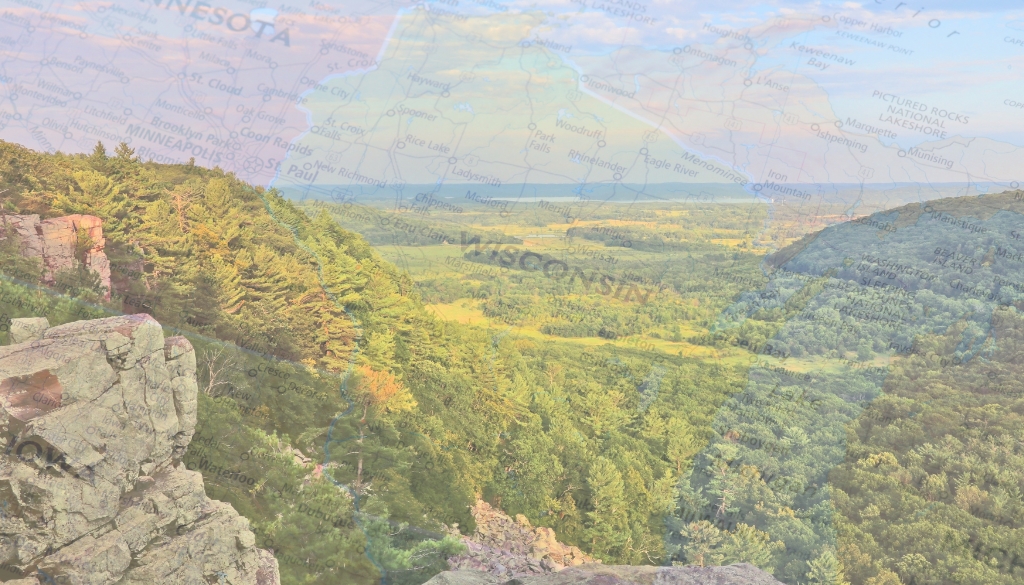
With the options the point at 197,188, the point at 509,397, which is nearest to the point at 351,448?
the point at 509,397

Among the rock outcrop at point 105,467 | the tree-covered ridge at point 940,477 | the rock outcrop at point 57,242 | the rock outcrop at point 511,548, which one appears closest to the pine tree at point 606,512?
the rock outcrop at point 511,548

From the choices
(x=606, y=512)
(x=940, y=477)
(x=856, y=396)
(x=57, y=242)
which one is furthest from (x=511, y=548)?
(x=856, y=396)

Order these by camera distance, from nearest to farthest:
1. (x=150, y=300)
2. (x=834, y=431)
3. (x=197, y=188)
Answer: (x=150, y=300), (x=197, y=188), (x=834, y=431)

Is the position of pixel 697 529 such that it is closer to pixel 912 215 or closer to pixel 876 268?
pixel 876 268

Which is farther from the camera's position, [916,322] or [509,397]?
[916,322]

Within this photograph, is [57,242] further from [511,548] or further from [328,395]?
[511,548]

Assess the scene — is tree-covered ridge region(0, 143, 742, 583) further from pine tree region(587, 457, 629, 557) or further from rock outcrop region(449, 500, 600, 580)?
rock outcrop region(449, 500, 600, 580)
